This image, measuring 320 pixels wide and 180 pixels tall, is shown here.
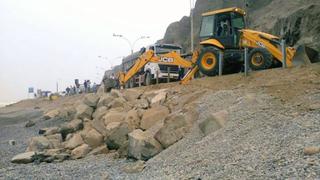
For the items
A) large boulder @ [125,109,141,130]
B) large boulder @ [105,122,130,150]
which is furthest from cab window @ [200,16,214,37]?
large boulder @ [105,122,130,150]

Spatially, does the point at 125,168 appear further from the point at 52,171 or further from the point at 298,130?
the point at 298,130

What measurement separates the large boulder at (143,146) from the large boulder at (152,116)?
245cm

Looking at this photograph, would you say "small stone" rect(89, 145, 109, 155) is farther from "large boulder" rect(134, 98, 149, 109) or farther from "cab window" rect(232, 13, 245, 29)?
"cab window" rect(232, 13, 245, 29)

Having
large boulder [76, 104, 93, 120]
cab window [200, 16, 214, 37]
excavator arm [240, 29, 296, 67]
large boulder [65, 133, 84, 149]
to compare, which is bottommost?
large boulder [65, 133, 84, 149]

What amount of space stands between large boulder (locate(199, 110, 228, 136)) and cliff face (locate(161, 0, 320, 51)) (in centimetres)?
1408

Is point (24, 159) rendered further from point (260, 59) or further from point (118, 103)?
point (260, 59)

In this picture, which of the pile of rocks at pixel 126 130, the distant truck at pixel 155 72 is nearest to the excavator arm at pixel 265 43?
the pile of rocks at pixel 126 130

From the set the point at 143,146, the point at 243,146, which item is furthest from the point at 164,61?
the point at 243,146

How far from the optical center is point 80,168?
14766 millimetres

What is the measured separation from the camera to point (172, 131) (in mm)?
14273

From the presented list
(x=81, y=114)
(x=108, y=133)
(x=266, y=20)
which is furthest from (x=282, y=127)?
(x=266, y=20)

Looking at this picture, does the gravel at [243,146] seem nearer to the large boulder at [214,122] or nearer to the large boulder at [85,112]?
the large boulder at [214,122]

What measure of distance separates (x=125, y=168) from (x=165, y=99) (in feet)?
21.1

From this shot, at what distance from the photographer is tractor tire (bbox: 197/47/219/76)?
2039 centimetres
